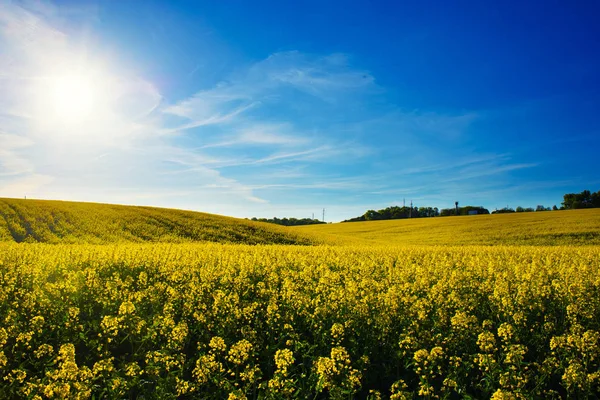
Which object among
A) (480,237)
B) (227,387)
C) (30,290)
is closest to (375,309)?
(227,387)

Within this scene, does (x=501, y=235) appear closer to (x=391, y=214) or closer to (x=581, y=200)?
(x=391, y=214)

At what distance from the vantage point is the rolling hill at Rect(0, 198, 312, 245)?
28609 mm

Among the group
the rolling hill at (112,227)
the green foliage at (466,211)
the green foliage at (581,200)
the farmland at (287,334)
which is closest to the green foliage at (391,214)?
the green foliage at (466,211)

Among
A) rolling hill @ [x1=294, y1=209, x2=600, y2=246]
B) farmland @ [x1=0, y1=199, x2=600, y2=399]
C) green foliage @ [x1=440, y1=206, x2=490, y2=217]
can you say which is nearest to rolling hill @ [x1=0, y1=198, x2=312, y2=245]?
rolling hill @ [x1=294, y1=209, x2=600, y2=246]

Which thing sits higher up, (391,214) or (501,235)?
(391,214)

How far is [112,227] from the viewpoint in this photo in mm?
33250

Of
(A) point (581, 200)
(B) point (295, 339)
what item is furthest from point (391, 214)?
(B) point (295, 339)

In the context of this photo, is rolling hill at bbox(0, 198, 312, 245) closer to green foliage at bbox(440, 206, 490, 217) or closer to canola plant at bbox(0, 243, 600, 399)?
canola plant at bbox(0, 243, 600, 399)

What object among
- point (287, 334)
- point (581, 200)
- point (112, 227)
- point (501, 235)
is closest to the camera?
point (287, 334)

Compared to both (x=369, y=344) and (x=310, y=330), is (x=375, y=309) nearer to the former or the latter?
(x=369, y=344)

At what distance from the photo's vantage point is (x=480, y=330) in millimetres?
6293

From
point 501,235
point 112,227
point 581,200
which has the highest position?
point 581,200

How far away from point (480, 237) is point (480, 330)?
41194 millimetres

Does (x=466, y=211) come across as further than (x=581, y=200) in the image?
Yes
